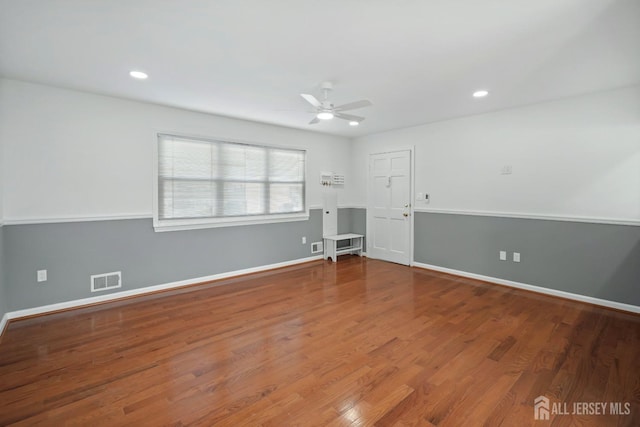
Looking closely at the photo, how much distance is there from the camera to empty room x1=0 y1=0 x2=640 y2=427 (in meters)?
2.02

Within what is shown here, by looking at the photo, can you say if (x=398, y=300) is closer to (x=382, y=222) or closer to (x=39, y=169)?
(x=382, y=222)

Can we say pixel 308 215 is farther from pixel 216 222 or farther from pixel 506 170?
pixel 506 170

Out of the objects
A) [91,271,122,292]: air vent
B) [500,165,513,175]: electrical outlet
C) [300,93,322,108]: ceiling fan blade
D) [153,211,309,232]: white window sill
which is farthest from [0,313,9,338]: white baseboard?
[500,165,513,175]: electrical outlet

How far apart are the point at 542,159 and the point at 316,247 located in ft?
12.6

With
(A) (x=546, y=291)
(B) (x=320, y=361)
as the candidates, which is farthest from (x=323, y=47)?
(A) (x=546, y=291)

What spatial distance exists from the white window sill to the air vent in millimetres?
722

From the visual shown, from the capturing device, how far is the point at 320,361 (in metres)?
2.41

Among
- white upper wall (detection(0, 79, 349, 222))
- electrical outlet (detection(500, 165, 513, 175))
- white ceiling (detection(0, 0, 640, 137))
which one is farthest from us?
electrical outlet (detection(500, 165, 513, 175))

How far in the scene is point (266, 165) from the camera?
5.14 metres

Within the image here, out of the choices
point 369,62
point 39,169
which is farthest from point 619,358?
point 39,169

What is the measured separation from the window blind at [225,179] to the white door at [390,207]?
4.85 feet

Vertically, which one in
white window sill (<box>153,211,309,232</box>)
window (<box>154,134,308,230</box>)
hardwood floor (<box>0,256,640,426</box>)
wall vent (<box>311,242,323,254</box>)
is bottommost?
hardwood floor (<box>0,256,640,426</box>)

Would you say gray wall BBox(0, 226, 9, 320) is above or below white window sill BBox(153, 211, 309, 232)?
below

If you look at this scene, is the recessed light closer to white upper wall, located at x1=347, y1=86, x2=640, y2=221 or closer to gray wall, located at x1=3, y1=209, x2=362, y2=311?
gray wall, located at x1=3, y1=209, x2=362, y2=311
